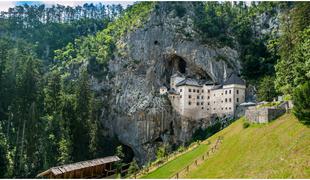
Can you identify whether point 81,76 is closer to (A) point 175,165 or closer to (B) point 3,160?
(B) point 3,160

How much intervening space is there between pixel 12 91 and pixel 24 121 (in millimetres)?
7797

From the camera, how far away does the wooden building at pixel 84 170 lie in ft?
151

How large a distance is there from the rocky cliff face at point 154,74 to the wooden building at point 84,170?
3860cm

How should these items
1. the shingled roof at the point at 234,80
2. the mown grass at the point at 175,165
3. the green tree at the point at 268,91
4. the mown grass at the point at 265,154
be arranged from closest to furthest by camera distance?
the mown grass at the point at 265,154, the mown grass at the point at 175,165, the green tree at the point at 268,91, the shingled roof at the point at 234,80

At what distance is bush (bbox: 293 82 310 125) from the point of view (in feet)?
120

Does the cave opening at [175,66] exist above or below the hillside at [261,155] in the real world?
above

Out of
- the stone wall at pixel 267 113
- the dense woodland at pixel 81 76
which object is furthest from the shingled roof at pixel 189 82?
the stone wall at pixel 267 113

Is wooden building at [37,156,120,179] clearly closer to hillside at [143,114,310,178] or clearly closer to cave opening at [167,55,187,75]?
hillside at [143,114,310,178]

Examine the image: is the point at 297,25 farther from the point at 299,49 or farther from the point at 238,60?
the point at 238,60

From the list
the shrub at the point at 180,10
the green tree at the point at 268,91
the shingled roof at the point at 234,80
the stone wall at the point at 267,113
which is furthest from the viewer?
the shrub at the point at 180,10

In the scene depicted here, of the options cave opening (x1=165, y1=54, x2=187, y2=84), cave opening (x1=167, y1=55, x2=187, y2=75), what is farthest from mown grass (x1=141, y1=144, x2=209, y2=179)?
cave opening (x1=167, y1=55, x2=187, y2=75)

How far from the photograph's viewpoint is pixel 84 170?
1937 inches

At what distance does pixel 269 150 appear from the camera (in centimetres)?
3697

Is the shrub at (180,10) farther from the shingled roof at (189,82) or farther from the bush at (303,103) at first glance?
the bush at (303,103)
